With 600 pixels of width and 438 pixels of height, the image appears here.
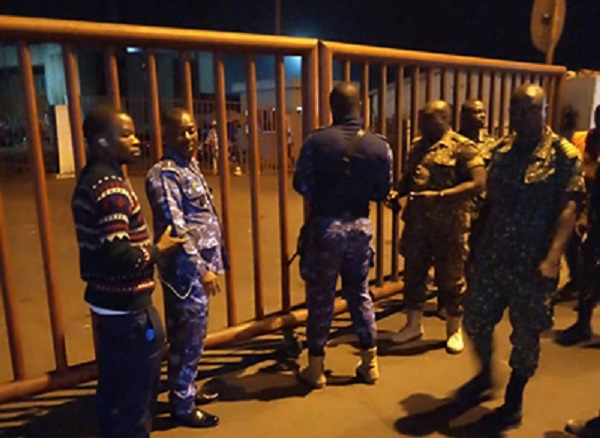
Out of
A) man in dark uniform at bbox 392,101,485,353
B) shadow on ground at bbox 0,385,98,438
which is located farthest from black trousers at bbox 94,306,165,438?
man in dark uniform at bbox 392,101,485,353

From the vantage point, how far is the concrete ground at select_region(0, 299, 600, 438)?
10.6 feet

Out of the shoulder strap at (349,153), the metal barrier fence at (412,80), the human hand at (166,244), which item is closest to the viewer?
the human hand at (166,244)

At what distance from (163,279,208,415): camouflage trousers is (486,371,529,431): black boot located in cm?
168

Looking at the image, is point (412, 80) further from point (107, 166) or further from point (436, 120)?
point (107, 166)

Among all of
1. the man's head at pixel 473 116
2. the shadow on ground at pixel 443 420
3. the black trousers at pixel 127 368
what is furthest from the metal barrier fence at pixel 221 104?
the shadow on ground at pixel 443 420

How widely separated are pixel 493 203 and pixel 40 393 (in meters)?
2.86

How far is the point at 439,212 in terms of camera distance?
163 inches

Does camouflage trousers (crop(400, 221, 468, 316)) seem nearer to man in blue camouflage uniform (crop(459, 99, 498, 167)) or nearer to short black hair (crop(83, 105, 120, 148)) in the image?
man in blue camouflage uniform (crop(459, 99, 498, 167))

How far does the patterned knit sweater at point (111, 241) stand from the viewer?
2334mm

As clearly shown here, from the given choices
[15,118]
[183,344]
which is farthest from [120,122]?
[15,118]

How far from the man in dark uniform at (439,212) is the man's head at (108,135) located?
2.15m

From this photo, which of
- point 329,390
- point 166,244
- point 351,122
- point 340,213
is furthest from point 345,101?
point 329,390

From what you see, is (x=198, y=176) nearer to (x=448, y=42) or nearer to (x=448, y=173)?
(x=448, y=173)

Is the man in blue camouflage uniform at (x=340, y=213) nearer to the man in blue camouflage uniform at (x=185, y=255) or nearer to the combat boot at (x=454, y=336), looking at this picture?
the man in blue camouflage uniform at (x=185, y=255)
